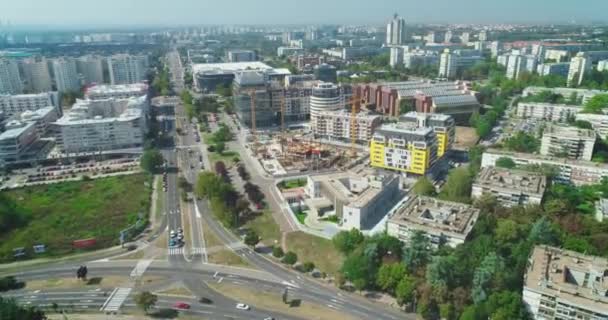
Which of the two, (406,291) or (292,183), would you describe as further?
(292,183)

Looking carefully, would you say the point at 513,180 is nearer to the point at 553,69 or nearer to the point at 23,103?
the point at 553,69

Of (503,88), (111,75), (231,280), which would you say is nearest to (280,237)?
(231,280)

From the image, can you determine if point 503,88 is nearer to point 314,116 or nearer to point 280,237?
point 314,116

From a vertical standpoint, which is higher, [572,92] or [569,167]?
[572,92]

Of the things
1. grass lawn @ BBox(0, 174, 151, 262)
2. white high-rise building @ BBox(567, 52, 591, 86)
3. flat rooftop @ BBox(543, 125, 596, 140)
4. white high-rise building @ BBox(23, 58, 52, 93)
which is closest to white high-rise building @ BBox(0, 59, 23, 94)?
white high-rise building @ BBox(23, 58, 52, 93)

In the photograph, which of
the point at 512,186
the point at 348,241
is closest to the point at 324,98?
the point at 512,186

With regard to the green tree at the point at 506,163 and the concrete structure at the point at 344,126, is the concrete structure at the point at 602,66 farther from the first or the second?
the green tree at the point at 506,163
